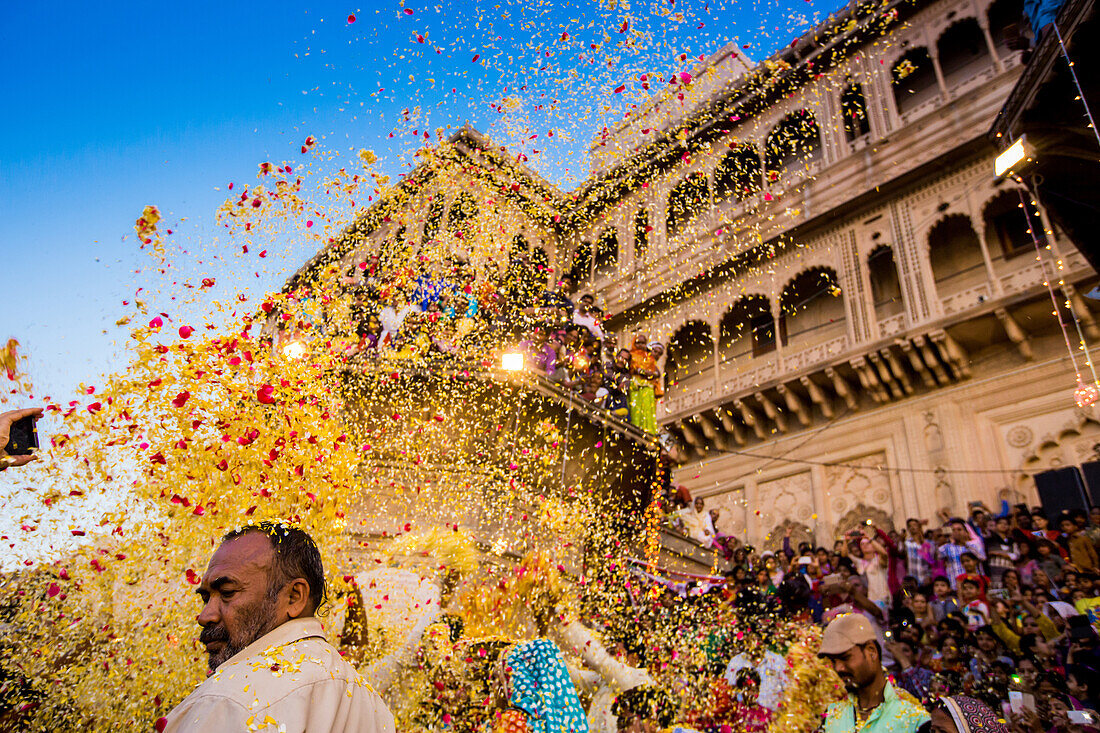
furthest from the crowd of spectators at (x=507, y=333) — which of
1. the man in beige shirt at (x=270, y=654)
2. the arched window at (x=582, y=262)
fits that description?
the arched window at (x=582, y=262)

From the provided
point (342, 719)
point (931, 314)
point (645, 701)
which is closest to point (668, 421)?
point (931, 314)

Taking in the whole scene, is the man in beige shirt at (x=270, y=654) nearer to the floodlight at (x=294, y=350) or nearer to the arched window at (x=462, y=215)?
the floodlight at (x=294, y=350)

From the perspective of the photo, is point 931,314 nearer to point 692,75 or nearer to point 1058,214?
point 1058,214

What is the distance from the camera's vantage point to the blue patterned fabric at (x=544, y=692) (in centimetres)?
448

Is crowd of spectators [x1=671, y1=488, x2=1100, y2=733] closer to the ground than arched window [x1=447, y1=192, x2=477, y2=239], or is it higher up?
closer to the ground

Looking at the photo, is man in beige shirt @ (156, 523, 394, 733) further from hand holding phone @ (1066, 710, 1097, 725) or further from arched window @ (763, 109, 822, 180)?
arched window @ (763, 109, 822, 180)

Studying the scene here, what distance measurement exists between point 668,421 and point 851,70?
10.6 metres

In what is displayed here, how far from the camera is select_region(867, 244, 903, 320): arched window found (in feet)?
49.8

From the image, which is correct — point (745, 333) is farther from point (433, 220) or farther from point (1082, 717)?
point (1082, 717)

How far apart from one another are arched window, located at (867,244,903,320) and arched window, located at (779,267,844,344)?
87 centimetres

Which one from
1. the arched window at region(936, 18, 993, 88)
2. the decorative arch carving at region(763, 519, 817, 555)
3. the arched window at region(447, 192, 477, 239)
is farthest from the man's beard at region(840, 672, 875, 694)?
the arched window at region(936, 18, 993, 88)

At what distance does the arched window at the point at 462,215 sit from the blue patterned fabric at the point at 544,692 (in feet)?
49.4

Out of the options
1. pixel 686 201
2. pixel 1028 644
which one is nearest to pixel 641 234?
pixel 686 201

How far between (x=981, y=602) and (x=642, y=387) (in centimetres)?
518
